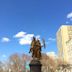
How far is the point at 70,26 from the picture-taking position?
6112 inches

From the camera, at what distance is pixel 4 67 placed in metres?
108

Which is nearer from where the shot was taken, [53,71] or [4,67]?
[53,71]

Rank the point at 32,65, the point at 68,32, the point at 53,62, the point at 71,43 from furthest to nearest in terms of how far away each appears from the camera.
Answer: the point at 68,32, the point at 71,43, the point at 53,62, the point at 32,65

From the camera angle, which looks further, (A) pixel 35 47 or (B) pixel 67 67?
(B) pixel 67 67

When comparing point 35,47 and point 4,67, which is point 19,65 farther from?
point 35,47

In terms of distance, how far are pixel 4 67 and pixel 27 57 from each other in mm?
17059

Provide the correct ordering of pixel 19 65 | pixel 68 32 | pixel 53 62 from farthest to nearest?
pixel 68 32 < pixel 53 62 < pixel 19 65

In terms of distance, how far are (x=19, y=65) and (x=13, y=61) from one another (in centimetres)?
421

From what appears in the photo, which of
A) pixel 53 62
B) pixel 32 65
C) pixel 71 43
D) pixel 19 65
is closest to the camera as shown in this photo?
pixel 32 65

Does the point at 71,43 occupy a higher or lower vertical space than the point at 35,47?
higher

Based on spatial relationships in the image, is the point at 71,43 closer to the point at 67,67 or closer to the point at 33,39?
the point at 67,67

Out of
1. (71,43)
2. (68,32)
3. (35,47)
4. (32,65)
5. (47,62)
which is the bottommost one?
(32,65)

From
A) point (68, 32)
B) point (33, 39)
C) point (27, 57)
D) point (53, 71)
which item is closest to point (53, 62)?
point (53, 71)

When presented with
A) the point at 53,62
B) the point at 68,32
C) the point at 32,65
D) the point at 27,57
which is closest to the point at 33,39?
the point at 32,65
